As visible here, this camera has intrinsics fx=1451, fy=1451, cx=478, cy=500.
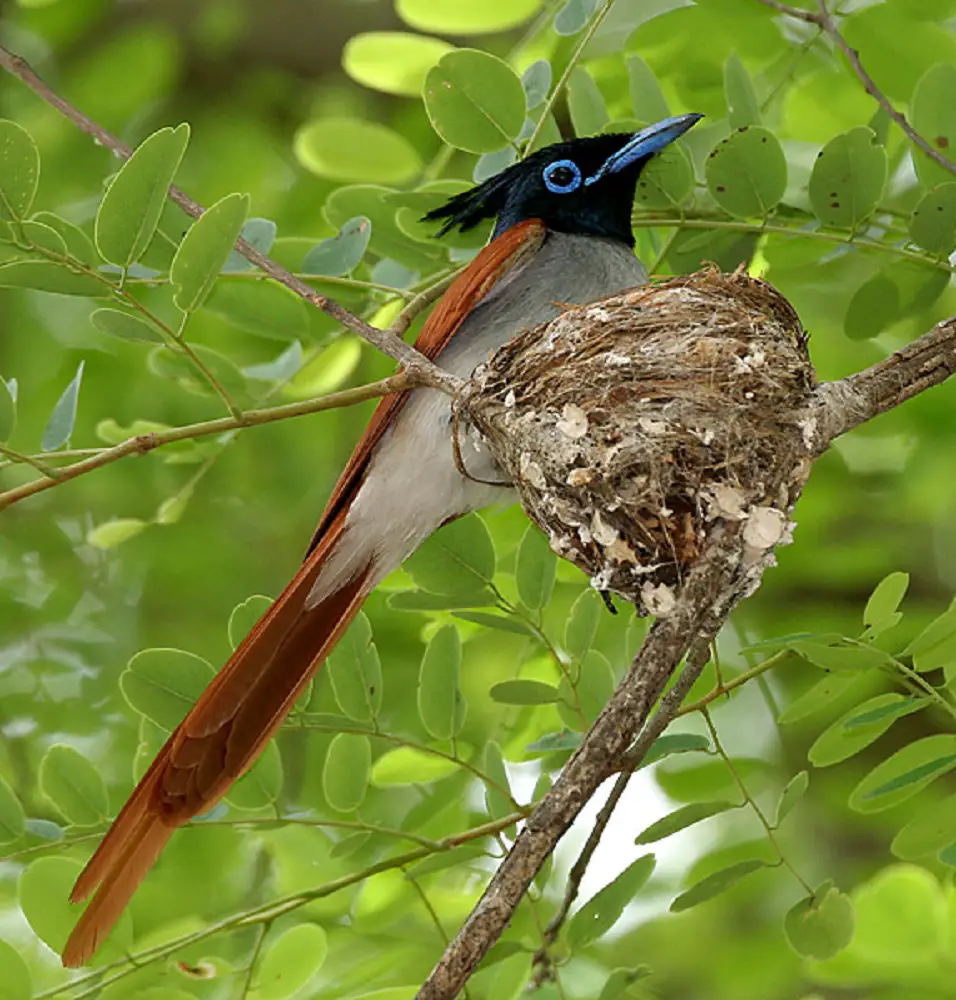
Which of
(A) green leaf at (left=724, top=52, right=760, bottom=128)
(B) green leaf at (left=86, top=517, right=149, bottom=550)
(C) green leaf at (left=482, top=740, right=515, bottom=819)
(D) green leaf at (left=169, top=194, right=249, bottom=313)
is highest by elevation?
(A) green leaf at (left=724, top=52, right=760, bottom=128)

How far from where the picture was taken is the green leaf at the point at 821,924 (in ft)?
9.17

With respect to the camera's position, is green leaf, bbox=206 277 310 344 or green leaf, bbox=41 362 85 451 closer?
green leaf, bbox=41 362 85 451

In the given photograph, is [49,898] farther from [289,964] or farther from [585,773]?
[585,773]

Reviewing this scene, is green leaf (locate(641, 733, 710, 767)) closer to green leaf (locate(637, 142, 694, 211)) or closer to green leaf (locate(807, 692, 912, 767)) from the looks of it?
green leaf (locate(807, 692, 912, 767))

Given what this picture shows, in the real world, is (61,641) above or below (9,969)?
above

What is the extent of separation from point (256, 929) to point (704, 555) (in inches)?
64.1

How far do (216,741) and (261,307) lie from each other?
3.54 feet

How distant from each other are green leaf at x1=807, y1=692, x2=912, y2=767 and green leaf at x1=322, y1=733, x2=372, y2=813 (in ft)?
3.03

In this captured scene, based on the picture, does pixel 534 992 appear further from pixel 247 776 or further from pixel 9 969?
pixel 9 969

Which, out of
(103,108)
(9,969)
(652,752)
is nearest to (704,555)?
(652,752)

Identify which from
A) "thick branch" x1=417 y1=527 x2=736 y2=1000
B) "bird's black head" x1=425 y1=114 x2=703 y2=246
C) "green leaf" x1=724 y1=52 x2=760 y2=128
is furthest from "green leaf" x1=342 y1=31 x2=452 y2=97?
"thick branch" x1=417 y1=527 x2=736 y2=1000

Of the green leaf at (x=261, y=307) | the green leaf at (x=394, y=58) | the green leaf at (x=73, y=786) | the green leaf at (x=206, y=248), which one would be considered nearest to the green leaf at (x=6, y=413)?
the green leaf at (x=206, y=248)

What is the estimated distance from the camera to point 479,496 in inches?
139

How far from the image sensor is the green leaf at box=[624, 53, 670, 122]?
3.39 meters
